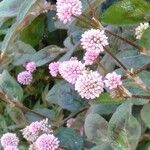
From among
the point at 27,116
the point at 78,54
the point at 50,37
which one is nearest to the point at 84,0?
the point at 78,54

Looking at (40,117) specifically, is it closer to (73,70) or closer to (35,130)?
(35,130)

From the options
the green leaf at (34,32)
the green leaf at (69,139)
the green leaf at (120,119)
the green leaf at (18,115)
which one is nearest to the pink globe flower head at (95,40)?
the green leaf at (120,119)

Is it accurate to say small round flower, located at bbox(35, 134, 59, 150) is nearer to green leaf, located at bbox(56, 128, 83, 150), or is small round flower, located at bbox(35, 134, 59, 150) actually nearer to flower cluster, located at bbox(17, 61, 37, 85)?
green leaf, located at bbox(56, 128, 83, 150)

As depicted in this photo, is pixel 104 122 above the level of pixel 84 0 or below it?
below

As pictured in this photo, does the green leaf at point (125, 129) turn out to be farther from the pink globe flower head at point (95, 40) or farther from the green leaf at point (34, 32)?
the green leaf at point (34, 32)

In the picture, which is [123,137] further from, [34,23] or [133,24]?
[34,23]
